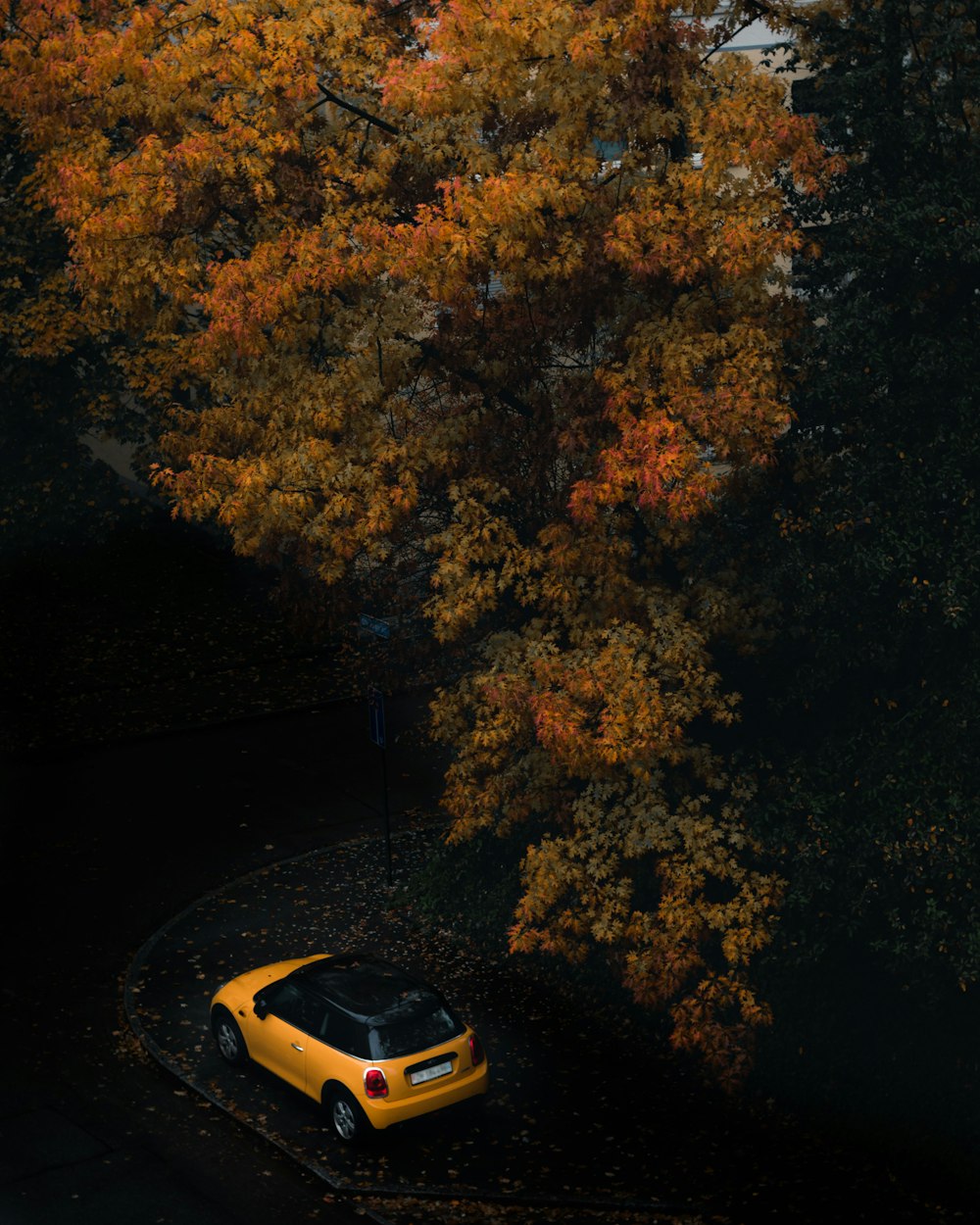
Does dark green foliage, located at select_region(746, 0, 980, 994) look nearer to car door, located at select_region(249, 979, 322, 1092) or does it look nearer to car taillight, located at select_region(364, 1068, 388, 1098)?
car taillight, located at select_region(364, 1068, 388, 1098)

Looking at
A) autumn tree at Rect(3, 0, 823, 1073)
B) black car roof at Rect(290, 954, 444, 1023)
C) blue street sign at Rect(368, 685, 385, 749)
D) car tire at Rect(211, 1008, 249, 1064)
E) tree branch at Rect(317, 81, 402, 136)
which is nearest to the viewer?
black car roof at Rect(290, 954, 444, 1023)

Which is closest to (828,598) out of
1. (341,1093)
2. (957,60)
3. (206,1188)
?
(957,60)

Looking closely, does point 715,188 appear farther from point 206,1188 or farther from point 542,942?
point 206,1188

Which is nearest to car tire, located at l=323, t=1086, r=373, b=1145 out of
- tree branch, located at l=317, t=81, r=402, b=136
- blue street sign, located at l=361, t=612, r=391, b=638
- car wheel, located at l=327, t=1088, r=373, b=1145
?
car wheel, located at l=327, t=1088, r=373, b=1145

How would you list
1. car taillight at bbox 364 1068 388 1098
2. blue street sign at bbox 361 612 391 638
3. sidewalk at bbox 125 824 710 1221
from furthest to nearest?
1. blue street sign at bbox 361 612 391 638
2. car taillight at bbox 364 1068 388 1098
3. sidewalk at bbox 125 824 710 1221

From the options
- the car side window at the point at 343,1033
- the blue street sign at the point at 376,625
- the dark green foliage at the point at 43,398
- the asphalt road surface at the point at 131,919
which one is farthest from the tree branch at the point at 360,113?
the dark green foliage at the point at 43,398

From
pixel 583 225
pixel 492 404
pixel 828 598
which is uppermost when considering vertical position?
pixel 583 225

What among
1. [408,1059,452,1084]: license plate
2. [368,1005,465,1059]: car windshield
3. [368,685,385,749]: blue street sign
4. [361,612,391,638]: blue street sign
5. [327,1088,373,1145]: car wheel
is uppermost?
[361,612,391,638]: blue street sign

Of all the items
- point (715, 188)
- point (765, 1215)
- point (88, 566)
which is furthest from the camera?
point (88, 566)
